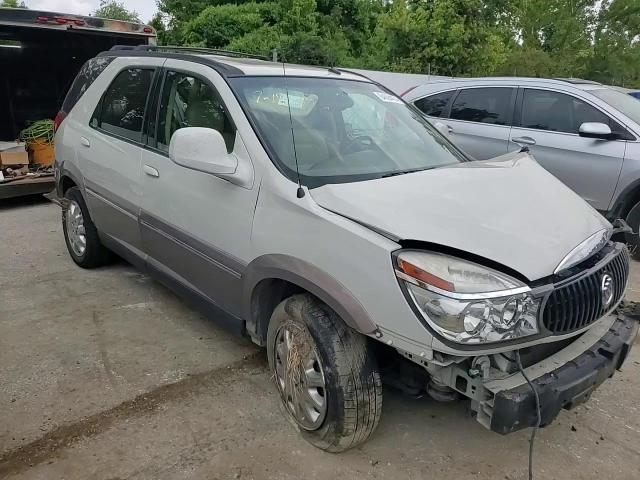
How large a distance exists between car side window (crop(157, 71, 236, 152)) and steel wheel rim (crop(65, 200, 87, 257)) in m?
1.64

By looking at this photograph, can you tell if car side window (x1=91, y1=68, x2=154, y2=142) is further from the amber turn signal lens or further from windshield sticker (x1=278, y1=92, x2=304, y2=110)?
the amber turn signal lens

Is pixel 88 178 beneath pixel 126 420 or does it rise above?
above

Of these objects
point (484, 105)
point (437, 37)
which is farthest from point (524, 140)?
point (437, 37)

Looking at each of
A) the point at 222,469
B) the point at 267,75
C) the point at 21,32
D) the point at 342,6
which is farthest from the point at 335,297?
the point at 342,6

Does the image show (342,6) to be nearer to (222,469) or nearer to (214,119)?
(214,119)

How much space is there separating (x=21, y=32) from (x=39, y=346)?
6372 mm

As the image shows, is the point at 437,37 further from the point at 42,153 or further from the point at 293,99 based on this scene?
the point at 293,99

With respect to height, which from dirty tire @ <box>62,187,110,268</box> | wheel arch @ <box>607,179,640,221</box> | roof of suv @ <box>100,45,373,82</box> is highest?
roof of suv @ <box>100,45,373,82</box>

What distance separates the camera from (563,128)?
5.92 metres

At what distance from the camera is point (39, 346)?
3.60 m

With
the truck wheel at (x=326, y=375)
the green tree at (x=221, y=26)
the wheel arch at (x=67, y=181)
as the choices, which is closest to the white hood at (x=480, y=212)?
the truck wheel at (x=326, y=375)

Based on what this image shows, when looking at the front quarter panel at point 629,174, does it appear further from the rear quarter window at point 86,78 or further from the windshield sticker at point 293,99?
the rear quarter window at point 86,78

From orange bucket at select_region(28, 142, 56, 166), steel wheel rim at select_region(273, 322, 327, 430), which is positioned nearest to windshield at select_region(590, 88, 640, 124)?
steel wheel rim at select_region(273, 322, 327, 430)

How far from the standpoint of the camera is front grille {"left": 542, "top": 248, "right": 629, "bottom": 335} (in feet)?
7.01
